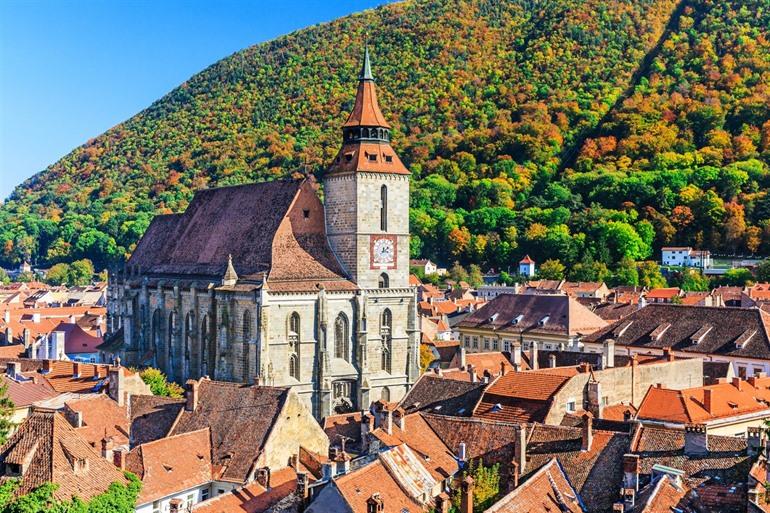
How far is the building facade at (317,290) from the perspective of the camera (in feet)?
201

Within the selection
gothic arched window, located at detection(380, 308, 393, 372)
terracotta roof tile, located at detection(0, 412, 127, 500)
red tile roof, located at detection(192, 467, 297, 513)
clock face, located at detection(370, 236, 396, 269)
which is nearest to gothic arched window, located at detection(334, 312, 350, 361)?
gothic arched window, located at detection(380, 308, 393, 372)

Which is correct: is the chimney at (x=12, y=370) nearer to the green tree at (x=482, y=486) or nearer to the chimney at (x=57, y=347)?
the chimney at (x=57, y=347)

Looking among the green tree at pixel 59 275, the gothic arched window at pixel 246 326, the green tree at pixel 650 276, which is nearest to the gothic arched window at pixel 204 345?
the gothic arched window at pixel 246 326

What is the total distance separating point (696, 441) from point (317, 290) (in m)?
31.4

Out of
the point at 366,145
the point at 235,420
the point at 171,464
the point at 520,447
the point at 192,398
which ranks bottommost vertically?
the point at 171,464

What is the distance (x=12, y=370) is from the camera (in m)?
54.8

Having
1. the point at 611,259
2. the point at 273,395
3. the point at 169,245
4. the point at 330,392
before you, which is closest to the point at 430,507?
the point at 273,395

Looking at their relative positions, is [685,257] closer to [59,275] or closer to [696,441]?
[59,275]

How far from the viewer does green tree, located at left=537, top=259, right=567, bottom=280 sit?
464 ft

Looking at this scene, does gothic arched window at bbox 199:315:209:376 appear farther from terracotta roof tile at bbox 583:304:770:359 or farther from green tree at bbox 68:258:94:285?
green tree at bbox 68:258:94:285

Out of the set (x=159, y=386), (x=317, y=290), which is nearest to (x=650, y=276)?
(x=317, y=290)

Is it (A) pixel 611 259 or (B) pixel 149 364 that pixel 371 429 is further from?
(A) pixel 611 259

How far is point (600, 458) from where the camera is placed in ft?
116

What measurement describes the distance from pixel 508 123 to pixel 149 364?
13843 cm
